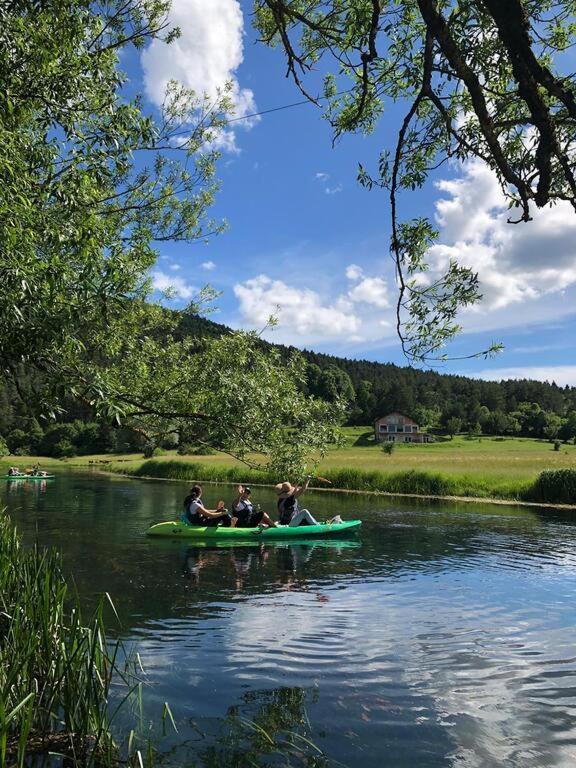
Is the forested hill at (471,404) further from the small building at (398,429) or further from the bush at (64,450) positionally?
the bush at (64,450)

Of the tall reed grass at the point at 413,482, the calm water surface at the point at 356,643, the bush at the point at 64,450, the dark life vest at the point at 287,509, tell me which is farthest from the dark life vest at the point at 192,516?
the bush at the point at 64,450

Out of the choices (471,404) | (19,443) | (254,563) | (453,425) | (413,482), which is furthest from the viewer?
(471,404)

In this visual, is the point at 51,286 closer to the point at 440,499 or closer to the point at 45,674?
the point at 45,674

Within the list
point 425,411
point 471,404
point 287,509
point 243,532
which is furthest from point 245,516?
point 471,404

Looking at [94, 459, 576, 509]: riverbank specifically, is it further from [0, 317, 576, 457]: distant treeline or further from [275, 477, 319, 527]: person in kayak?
[0, 317, 576, 457]: distant treeline

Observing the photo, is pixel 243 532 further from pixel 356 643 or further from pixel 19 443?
pixel 19 443

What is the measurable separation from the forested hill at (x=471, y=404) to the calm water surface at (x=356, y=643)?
74619 millimetres

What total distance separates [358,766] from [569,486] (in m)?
23.5

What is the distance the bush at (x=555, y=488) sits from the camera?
25.2 metres

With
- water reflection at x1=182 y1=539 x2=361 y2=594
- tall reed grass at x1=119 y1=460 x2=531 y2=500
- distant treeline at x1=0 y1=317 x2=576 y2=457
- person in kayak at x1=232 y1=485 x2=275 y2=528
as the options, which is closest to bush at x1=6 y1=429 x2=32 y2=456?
distant treeline at x1=0 y1=317 x2=576 y2=457

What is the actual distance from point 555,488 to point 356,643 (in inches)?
815

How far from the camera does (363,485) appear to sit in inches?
1246

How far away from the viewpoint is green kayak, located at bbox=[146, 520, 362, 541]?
54.4ft

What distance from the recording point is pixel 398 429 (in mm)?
100812
